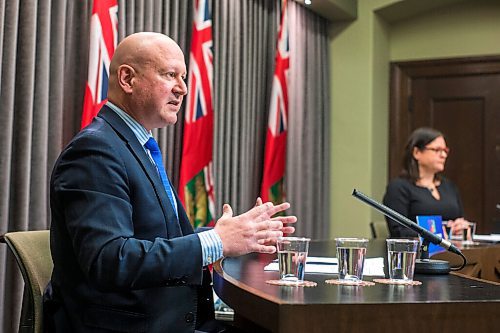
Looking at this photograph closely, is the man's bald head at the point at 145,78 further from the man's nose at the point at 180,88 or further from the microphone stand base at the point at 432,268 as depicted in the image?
the microphone stand base at the point at 432,268

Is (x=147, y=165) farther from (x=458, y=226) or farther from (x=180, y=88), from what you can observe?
(x=458, y=226)

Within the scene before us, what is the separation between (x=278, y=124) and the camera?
532 cm

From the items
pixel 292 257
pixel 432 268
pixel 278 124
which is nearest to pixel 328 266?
pixel 432 268

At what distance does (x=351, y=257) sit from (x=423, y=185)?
2.70 metres

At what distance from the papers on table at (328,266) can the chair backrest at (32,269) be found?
2.01 feet

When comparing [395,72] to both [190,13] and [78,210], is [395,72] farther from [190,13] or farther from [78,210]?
[78,210]

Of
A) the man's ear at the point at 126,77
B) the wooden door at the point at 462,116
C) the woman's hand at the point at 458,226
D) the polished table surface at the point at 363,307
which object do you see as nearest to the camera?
the polished table surface at the point at 363,307

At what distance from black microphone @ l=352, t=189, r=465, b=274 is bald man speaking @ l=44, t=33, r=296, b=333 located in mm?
301

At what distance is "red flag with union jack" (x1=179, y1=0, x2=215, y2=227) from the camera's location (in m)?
4.30

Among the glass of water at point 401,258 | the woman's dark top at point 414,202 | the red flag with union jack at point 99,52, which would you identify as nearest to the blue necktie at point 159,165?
the glass of water at point 401,258

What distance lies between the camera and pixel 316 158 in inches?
239

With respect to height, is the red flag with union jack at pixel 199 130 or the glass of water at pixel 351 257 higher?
the red flag with union jack at pixel 199 130

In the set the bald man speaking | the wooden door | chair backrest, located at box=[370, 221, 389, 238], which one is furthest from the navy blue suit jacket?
the wooden door

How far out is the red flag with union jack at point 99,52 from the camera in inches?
134
